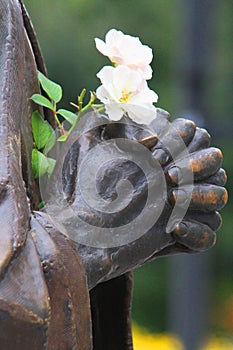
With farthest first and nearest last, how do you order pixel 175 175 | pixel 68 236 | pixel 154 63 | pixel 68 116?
pixel 154 63
pixel 68 116
pixel 175 175
pixel 68 236

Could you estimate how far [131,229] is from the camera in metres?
1.65

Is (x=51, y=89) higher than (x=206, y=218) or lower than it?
higher

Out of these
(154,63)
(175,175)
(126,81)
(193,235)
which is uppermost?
(126,81)

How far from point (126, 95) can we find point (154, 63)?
6.63 m

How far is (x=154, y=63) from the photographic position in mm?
8297

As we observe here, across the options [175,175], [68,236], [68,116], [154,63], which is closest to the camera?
[68,236]

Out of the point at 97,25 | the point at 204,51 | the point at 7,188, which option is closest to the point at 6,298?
the point at 7,188

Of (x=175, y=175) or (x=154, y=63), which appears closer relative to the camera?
(x=175, y=175)

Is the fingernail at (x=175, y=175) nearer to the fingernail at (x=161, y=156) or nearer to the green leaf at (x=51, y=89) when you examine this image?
the fingernail at (x=161, y=156)

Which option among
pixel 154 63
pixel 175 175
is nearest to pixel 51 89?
pixel 175 175

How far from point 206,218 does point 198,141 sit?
12 cm

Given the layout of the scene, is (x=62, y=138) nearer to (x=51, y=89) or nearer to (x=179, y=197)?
(x=51, y=89)

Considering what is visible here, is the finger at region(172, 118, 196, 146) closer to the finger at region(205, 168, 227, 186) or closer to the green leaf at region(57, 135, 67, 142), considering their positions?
the finger at region(205, 168, 227, 186)

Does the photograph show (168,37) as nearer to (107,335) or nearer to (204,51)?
(204,51)
